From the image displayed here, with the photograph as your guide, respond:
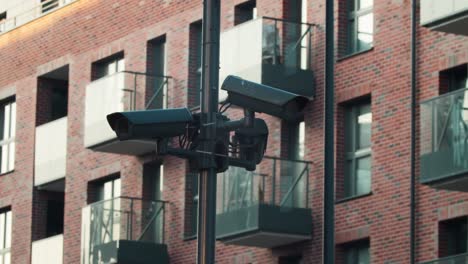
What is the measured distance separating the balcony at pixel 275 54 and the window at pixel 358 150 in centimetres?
127

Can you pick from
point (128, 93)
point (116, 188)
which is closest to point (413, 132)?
point (128, 93)

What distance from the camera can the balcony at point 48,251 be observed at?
143ft

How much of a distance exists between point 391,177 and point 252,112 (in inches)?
608

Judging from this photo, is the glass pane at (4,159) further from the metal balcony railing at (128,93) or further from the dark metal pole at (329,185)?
the dark metal pole at (329,185)

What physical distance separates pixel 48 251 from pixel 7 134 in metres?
4.55

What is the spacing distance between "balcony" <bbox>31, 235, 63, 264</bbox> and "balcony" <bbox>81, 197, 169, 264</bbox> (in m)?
4.39

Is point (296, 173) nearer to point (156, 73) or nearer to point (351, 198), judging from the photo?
point (351, 198)

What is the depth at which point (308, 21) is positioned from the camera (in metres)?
35.4

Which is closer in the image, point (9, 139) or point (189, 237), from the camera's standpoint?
point (189, 237)

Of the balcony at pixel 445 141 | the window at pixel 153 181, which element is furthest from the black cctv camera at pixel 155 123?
the window at pixel 153 181

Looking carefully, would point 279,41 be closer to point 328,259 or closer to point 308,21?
point 308,21

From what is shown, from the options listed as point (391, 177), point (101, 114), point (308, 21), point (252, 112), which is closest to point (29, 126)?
point (101, 114)

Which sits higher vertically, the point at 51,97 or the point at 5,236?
the point at 51,97

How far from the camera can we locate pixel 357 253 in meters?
33.3
